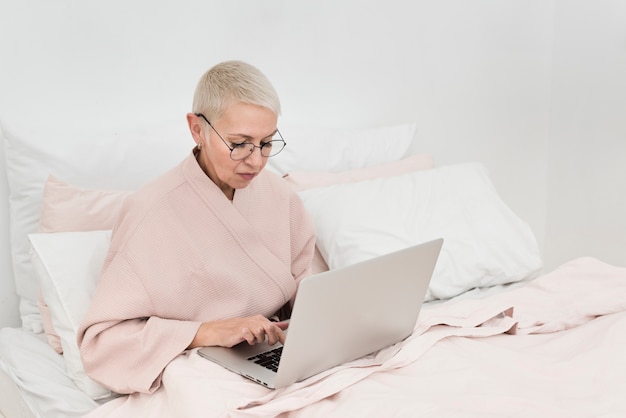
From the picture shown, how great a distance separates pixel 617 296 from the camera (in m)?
1.77

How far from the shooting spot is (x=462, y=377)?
4.64 feet

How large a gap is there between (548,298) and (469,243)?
0.34 metres

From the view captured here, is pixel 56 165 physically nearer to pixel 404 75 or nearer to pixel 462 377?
pixel 462 377

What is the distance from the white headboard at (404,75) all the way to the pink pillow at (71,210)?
22 centimetres

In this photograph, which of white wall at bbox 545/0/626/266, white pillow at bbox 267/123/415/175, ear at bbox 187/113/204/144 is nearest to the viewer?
ear at bbox 187/113/204/144

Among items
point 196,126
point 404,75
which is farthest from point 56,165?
point 404,75

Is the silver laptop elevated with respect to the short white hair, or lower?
lower

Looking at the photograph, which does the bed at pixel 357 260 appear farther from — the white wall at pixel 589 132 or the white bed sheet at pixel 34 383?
the white wall at pixel 589 132

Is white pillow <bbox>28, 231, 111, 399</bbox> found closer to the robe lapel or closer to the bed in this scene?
the bed

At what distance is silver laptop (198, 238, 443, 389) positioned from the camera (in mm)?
1300

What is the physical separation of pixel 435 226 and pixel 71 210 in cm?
95

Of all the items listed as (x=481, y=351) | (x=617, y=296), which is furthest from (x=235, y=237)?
(x=617, y=296)

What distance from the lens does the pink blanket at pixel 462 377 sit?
1.30m

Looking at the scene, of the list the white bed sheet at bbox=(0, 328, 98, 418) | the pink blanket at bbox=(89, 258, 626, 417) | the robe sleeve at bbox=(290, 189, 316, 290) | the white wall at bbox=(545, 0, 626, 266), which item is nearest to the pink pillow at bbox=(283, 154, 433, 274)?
the robe sleeve at bbox=(290, 189, 316, 290)
